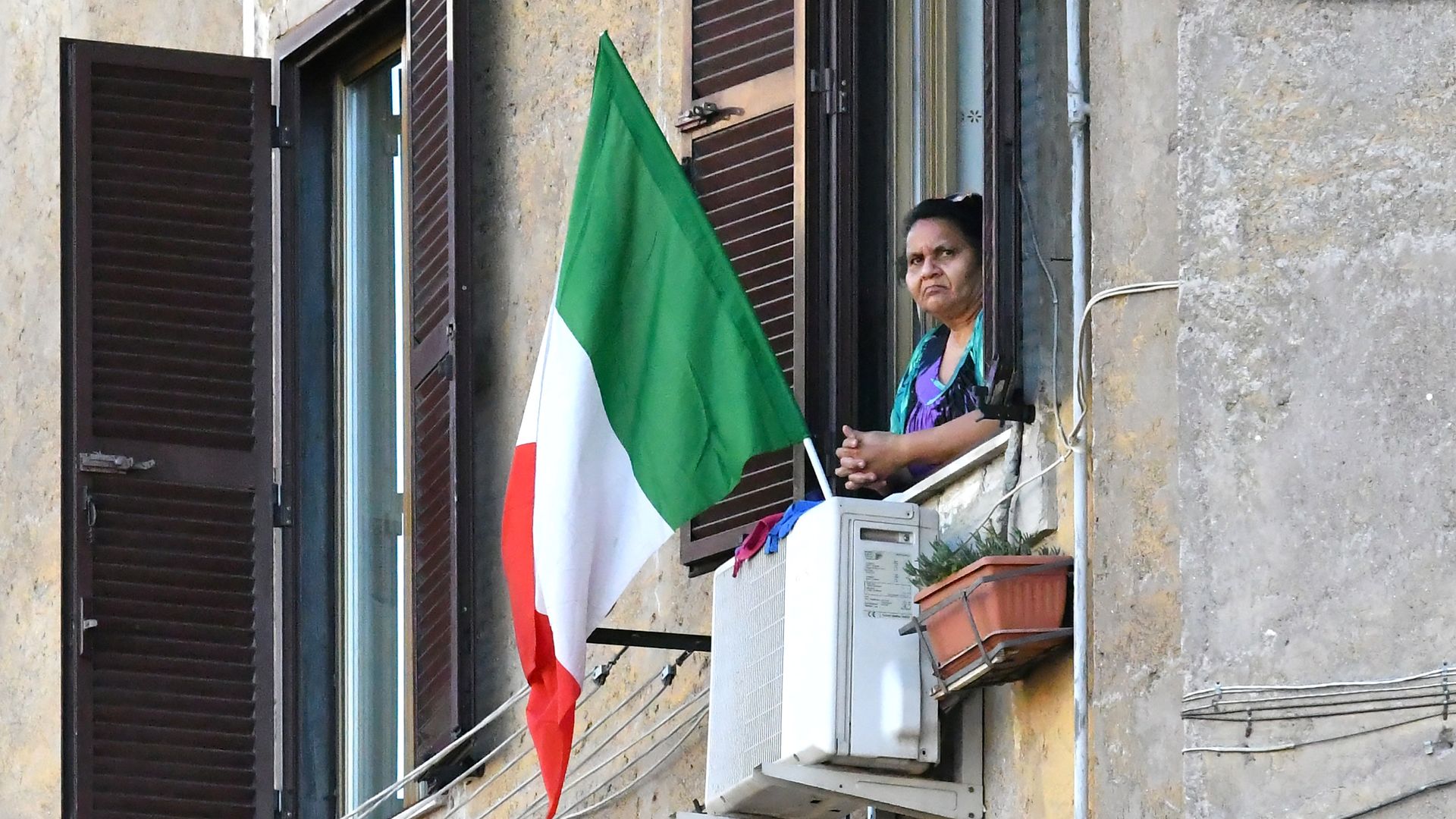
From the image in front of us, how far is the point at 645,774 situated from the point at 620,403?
122cm

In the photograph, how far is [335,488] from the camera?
8.45 meters

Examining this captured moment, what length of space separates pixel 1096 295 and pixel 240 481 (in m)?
4.61

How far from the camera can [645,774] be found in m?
6.45

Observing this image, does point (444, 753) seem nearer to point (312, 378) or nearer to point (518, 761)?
point (518, 761)

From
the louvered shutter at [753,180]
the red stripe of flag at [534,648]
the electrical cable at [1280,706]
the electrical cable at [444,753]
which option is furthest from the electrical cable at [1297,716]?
the electrical cable at [444,753]

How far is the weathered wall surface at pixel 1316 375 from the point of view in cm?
355

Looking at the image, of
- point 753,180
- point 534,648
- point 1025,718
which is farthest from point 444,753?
point 1025,718

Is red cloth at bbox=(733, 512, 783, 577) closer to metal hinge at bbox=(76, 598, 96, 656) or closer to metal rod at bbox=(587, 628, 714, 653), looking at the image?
metal rod at bbox=(587, 628, 714, 653)

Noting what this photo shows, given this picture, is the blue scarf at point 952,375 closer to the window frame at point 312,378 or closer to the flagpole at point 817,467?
the flagpole at point 817,467

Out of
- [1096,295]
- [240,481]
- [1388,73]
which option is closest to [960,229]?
[1096,295]

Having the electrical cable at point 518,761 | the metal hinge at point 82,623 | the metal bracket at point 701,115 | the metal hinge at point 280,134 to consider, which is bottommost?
the electrical cable at point 518,761

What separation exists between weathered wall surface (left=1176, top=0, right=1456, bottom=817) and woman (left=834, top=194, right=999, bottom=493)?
57.2 inches

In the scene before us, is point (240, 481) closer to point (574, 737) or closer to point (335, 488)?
point (335, 488)

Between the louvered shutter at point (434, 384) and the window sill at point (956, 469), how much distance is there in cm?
201
